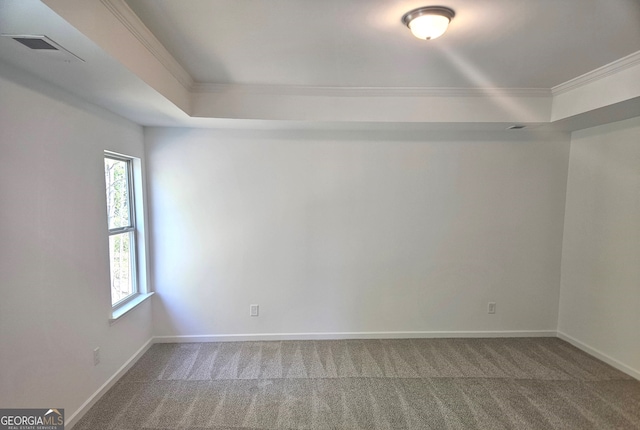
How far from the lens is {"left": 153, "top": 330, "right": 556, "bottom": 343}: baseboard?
11.1ft

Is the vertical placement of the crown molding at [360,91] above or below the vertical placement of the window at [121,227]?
above

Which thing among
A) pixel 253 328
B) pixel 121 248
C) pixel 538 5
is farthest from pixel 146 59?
pixel 253 328

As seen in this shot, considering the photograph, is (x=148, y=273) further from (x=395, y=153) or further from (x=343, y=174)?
(x=395, y=153)

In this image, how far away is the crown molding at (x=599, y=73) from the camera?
2135mm

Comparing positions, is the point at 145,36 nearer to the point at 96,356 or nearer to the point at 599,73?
the point at 96,356

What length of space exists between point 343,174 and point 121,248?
7.63 feet

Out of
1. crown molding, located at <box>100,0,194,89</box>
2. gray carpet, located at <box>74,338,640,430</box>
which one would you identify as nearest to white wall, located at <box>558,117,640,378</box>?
gray carpet, located at <box>74,338,640,430</box>

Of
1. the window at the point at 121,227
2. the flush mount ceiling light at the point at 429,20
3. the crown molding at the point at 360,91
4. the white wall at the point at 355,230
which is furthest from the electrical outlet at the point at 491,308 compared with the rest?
the window at the point at 121,227

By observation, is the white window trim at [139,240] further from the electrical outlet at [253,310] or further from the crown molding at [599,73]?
the crown molding at [599,73]

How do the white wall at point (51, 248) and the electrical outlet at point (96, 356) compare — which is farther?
the electrical outlet at point (96, 356)

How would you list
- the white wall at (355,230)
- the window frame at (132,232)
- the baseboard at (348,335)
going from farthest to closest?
1. the baseboard at (348,335)
2. the white wall at (355,230)
3. the window frame at (132,232)

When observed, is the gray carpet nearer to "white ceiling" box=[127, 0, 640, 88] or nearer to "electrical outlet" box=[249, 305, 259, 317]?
"electrical outlet" box=[249, 305, 259, 317]

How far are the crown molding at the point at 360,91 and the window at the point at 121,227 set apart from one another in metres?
1.06

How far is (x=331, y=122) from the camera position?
2.91 metres
